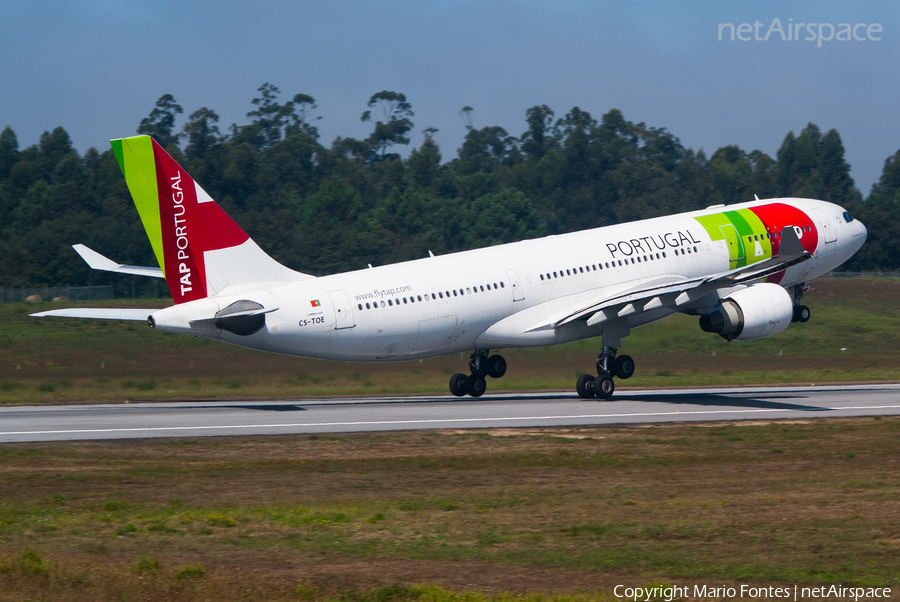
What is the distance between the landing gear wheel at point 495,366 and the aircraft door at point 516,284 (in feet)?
10.4

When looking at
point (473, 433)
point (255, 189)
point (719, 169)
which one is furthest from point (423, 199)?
point (473, 433)

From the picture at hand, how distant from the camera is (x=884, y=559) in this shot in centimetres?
1470

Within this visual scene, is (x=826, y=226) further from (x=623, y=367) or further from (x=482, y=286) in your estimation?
(x=482, y=286)

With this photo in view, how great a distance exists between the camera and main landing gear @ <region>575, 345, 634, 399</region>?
3766cm

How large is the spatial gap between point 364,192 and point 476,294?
127 m

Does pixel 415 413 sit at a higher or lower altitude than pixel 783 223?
lower

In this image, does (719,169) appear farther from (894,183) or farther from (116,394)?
(116,394)

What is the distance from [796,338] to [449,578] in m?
56.6

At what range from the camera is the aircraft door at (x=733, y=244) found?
4125 centimetres

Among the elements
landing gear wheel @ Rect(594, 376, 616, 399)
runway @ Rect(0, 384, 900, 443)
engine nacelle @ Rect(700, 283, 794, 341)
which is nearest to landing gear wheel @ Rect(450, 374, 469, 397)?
runway @ Rect(0, 384, 900, 443)

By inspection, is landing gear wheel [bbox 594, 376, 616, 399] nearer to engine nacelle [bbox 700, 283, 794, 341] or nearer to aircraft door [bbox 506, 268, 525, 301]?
engine nacelle [bbox 700, 283, 794, 341]

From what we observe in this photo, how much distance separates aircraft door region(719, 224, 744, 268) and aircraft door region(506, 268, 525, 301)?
30.0ft

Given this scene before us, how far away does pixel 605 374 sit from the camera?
37688mm

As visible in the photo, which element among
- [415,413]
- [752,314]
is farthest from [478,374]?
[752,314]
